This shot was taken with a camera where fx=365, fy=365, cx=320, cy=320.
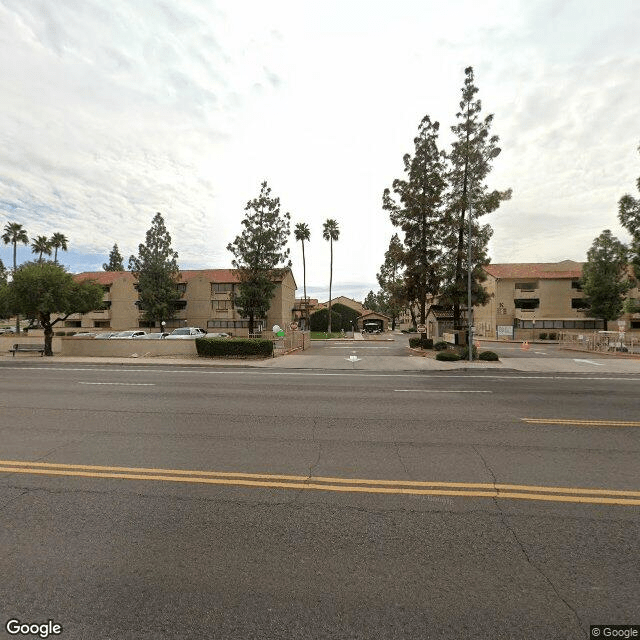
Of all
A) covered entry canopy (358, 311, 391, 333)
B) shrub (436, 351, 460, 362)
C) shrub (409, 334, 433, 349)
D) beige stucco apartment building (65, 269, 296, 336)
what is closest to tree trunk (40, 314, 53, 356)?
beige stucco apartment building (65, 269, 296, 336)

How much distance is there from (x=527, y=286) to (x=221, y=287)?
1699 inches

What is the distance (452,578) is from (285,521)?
172cm

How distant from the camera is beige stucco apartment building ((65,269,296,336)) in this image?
165 ft

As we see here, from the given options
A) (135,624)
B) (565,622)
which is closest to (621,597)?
(565,622)

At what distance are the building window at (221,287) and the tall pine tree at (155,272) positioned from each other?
642 cm

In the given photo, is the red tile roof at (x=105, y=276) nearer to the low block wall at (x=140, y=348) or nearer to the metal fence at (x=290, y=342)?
the low block wall at (x=140, y=348)

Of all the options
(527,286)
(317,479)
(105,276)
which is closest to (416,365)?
(317,479)

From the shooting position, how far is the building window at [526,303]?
5103cm

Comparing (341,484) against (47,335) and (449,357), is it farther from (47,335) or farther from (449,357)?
(47,335)

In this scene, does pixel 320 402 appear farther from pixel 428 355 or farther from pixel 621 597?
pixel 428 355

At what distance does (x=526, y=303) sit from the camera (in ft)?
169

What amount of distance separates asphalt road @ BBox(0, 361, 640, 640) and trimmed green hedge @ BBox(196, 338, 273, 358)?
1485cm

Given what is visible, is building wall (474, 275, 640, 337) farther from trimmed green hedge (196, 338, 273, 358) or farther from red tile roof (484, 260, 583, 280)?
trimmed green hedge (196, 338, 273, 358)

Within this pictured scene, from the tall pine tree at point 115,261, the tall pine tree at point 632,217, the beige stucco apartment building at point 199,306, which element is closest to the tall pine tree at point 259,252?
the beige stucco apartment building at point 199,306
